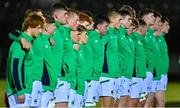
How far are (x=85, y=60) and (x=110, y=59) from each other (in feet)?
3.21

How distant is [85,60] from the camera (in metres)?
9.32

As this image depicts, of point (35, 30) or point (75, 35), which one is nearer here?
point (35, 30)

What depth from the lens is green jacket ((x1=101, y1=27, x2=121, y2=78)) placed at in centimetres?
1025


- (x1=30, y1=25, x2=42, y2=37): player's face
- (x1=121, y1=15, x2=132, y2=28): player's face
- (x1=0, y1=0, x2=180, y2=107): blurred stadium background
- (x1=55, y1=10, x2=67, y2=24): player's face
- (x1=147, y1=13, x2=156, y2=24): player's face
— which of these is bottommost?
(x1=30, y1=25, x2=42, y2=37): player's face

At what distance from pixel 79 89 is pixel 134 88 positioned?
200 centimetres

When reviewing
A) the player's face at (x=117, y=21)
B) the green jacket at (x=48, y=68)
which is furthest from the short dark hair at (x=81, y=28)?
the player's face at (x=117, y=21)

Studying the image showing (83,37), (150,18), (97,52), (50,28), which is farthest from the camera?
(150,18)

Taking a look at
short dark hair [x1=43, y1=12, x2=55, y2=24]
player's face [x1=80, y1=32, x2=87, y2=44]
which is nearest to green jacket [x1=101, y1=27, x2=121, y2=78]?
player's face [x1=80, y1=32, x2=87, y2=44]

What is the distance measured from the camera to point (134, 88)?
10.9m

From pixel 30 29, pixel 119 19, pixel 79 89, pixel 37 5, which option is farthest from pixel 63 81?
pixel 37 5

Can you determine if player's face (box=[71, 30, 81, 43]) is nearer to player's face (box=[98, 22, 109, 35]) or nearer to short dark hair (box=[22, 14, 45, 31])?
player's face (box=[98, 22, 109, 35])

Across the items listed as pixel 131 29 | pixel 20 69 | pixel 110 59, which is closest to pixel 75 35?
pixel 110 59

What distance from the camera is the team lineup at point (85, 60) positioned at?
7938mm

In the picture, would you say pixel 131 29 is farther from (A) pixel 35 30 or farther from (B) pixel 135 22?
(A) pixel 35 30
